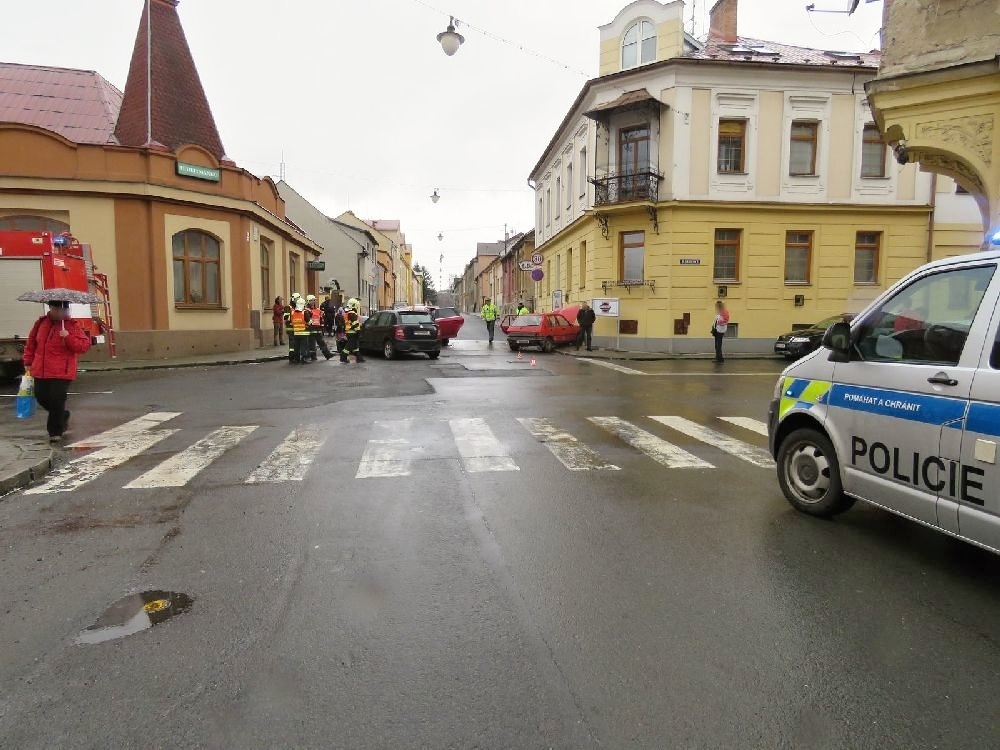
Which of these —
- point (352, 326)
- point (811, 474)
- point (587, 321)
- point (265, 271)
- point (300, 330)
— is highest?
point (265, 271)

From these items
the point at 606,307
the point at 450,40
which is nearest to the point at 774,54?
the point at 606,307

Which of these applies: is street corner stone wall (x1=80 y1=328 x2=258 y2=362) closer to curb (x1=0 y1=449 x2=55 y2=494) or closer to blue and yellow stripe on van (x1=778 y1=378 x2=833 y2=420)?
curb (x1=0 y1=449 x2=55 y2=494)

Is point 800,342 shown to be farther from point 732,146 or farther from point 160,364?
point 160,364

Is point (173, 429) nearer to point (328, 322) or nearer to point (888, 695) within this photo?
point (888, 695)

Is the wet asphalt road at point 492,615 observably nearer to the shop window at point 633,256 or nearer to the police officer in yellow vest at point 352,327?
the police officer in yellow vest at point 352,327

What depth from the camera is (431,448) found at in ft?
25.2

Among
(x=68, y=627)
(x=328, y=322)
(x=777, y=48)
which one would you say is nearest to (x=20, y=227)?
(x=328, y=322)

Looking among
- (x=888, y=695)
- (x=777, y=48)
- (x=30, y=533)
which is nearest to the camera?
(x=888, y=695)

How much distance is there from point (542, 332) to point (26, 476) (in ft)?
66.5

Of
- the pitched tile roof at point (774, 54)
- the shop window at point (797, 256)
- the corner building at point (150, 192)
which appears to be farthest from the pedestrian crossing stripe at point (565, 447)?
the pitched tile roof at point (774, 54)

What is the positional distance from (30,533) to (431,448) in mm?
A: 3882

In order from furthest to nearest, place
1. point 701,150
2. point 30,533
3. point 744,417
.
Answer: point 701,150 → point 744,417 → point 30,533

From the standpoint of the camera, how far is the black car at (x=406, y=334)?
69.8ft

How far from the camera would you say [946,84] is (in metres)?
11.8
